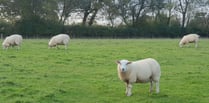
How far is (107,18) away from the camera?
8512cm

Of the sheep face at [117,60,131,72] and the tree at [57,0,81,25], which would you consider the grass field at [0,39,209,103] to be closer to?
the sheep face at [117,60,131,72]

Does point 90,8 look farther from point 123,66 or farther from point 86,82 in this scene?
point 123,66

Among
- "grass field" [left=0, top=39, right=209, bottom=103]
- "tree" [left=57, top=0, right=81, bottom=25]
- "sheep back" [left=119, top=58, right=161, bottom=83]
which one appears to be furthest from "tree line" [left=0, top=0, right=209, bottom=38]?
→ "sheep back" [left=119, top=58, right=161, bottom=83]

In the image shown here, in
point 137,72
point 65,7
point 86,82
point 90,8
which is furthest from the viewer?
point 90,8

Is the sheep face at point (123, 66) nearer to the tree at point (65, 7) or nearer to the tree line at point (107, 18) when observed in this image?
the tree line at point (107, 18)

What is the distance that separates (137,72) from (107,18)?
70679 millimetres

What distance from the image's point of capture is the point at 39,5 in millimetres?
75125

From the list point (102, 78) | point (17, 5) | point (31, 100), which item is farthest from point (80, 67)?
point (17, 5)

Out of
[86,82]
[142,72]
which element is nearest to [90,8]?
[86,82]

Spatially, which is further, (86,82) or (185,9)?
(185,9)

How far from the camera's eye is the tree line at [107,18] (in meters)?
72.9

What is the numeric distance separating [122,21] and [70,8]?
38.0 ft

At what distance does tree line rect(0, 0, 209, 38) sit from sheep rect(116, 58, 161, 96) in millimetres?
56222

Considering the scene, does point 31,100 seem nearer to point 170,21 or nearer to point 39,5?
point 39,5
